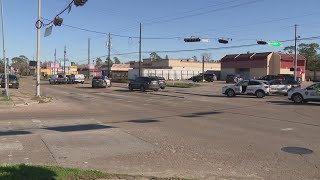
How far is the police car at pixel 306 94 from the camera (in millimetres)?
28438

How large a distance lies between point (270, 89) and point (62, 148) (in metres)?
29.7

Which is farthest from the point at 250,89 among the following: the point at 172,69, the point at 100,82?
the point at 172,69

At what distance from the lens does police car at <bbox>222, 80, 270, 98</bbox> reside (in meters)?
35.7

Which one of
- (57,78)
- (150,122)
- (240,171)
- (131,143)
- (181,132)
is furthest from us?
(57,78)

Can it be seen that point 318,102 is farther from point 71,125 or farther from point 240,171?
point 240,171

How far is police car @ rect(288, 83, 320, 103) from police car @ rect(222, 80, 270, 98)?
560 centimetres

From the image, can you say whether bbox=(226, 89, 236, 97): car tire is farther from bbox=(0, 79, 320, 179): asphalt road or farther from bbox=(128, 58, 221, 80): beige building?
bbox=(128, 58, 221, 80): beige building

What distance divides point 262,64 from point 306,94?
58226 mm

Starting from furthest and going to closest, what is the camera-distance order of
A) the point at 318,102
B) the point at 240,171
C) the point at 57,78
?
the point at 57,78, the point at 318,102, the point at 240,171

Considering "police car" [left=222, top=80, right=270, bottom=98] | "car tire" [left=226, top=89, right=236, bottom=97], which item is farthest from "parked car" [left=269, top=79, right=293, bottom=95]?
"car tire" [left=226, top=89, right=236, bottom=97]

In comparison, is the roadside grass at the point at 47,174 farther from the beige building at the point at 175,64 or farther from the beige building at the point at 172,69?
the beige building at the point at 175,64

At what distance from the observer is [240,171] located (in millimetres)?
8242

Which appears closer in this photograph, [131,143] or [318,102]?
[131,143]

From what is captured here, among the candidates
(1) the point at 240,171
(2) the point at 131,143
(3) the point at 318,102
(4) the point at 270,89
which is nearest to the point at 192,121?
(2) the point at 131,143
